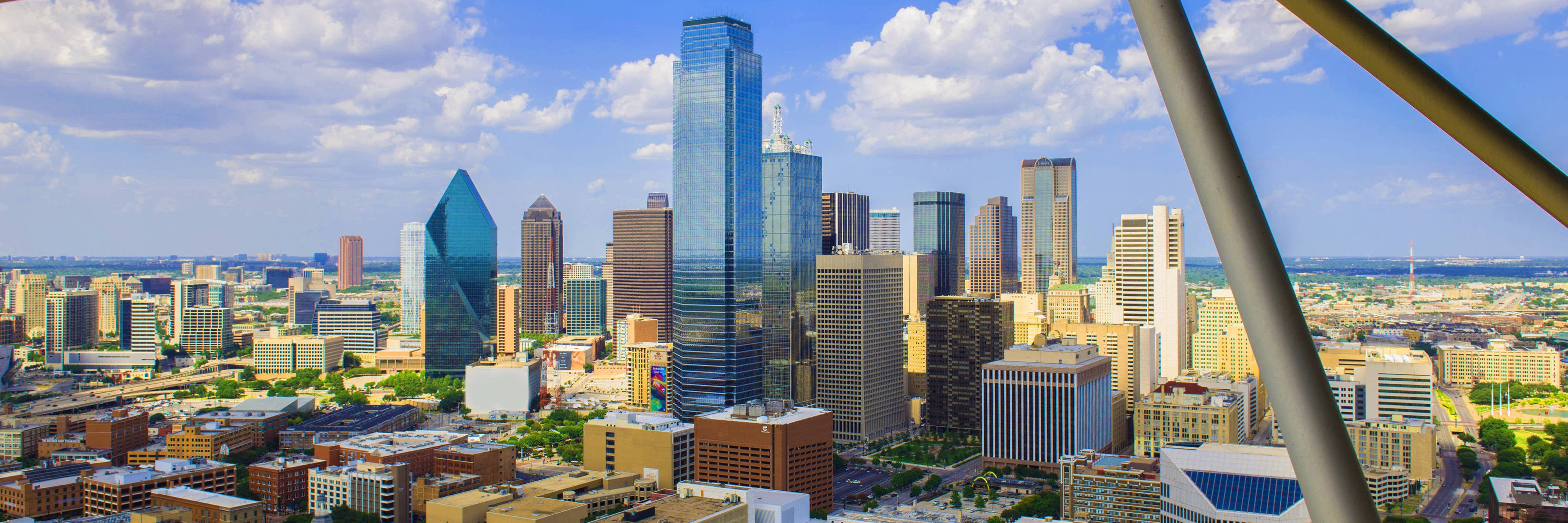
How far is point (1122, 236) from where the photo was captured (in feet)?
85.1

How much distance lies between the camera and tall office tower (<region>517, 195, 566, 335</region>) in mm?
40281

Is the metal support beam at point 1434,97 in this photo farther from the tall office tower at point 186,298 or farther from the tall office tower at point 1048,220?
the tall office tower at point 1048,220

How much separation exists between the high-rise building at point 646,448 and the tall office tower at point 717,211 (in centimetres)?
422

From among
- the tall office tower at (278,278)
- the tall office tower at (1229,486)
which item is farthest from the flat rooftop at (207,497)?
the tall office tower at (278,278)

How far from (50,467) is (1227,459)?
14.9 m

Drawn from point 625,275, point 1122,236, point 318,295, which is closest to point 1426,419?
point 1122,236

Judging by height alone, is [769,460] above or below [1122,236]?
below

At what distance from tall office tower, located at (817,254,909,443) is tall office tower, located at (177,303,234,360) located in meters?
20.1

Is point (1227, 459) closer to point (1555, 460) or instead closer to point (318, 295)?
point (1555, 460)

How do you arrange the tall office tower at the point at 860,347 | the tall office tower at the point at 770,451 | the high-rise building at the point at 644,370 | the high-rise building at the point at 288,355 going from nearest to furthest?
the tall office tower at the point at 770,451 → the tall office tower at the point at 860,347 → the high-rise building at the point at 644,370 → the high-rise building at the point at 288,355

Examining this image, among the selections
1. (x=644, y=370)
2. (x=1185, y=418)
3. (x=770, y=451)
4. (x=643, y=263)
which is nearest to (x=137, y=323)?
(x=643, y=263)

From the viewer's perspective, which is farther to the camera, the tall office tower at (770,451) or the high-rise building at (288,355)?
the high-rise building at (288,355)

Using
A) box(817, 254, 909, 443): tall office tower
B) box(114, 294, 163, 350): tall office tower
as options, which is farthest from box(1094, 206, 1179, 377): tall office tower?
box(114, 294, 163, 350): tall office tower

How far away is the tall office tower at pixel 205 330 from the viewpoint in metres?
31.4
